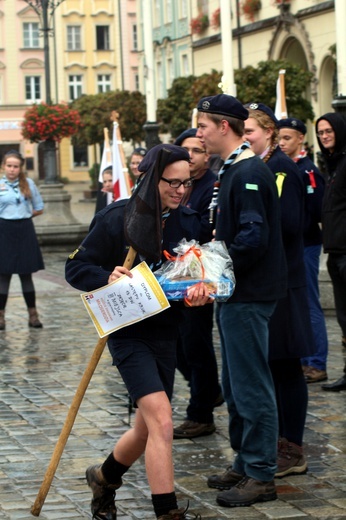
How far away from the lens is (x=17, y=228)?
40.4ft

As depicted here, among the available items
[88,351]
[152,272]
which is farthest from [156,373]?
[88,351]

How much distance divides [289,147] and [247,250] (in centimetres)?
319

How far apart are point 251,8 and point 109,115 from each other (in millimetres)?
11979

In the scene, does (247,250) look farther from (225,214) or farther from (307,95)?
(307,95)

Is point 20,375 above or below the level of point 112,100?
below

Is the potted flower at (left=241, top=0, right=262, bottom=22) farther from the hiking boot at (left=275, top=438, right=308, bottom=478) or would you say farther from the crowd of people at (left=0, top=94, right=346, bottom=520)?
the hiking boot at (left=275, top=438, right=308, bottom=478)

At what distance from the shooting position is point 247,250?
534cm

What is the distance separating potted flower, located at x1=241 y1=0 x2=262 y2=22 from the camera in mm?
43125

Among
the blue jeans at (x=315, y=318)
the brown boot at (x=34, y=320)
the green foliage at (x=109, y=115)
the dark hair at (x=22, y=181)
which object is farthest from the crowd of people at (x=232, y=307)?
the green foliage at (x=109, y=115)

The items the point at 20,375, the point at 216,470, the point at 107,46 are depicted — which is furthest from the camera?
the point at 107,46

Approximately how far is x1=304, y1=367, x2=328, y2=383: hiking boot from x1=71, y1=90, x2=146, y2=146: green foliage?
43.6 metres

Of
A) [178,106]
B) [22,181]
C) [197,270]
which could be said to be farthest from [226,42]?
[178,106]

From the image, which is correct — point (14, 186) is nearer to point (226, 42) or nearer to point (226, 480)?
point (226, 42)

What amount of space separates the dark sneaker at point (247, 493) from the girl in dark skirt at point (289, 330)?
443 millimetres
